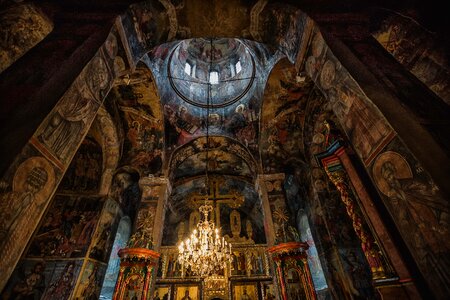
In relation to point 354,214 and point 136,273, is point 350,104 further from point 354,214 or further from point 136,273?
point 136,273

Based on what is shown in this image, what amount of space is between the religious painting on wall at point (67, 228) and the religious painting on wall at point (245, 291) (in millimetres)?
Answer: 6450

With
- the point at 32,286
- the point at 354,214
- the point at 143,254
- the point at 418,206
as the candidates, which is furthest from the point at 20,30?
the point at 354,214

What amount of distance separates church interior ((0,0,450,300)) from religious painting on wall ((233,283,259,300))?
1.8 inches

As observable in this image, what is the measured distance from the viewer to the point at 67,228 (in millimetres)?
7504

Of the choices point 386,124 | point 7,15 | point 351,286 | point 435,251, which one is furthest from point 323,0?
point 351,286

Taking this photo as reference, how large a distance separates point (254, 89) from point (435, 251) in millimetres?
8511

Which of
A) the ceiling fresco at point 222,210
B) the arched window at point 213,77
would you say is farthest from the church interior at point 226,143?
the arched window at point 213,77

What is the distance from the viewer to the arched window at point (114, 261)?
868 centimetres

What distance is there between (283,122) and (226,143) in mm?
2996

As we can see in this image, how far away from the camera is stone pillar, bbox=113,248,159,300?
21.4 ft

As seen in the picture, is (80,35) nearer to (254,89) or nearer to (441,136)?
(441,136)

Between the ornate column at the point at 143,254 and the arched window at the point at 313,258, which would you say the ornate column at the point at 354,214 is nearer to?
the arched window at the point at 313,258

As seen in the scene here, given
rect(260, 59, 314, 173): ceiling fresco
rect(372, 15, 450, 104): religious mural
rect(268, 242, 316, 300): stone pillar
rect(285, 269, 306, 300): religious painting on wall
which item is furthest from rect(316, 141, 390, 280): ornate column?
rect(260, 59, 314, 173): ceiling fresco

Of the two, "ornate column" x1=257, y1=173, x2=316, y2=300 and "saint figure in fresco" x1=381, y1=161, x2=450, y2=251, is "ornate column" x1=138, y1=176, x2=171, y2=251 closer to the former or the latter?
"ornate column" x1=257, y1=173, x2=316, y2=300
